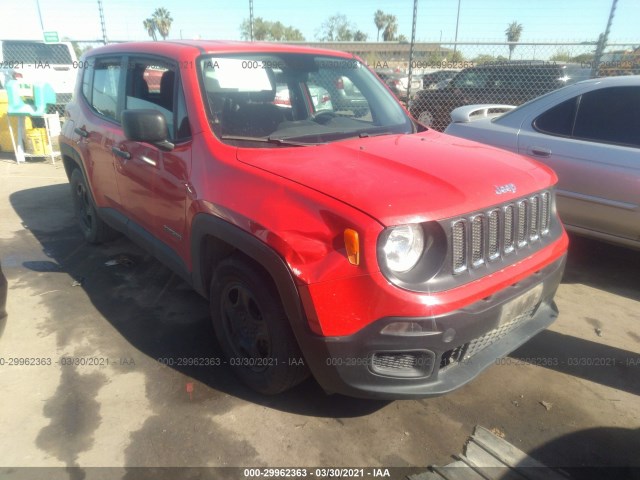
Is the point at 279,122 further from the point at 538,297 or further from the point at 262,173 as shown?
the point at 538,297

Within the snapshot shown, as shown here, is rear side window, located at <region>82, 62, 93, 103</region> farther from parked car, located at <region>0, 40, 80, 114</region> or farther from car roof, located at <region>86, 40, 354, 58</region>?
parked car, located at <region>0, 40, 80, 114</region>

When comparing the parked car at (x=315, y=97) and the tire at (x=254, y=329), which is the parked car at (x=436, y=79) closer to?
the parked car at (x=315, y=97)

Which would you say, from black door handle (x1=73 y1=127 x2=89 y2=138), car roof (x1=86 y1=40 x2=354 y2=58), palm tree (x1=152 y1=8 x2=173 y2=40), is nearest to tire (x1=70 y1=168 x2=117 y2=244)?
black door handle (x1=73 y1=127 x2=89 y2=138)

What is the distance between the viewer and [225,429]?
2445 millimetres

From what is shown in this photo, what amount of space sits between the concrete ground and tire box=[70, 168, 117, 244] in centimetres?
87

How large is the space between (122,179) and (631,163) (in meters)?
3.93

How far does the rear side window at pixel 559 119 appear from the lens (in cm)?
403

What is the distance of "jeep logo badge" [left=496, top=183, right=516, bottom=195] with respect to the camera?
2.23 m

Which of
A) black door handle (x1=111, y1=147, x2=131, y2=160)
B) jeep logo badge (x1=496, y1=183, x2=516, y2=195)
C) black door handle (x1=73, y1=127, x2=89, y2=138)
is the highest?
jeep logo badge (x1=496, y1=183, x2=516, y2=195)

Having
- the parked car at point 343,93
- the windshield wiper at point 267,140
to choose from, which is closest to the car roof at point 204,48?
the parked car at point 343,93

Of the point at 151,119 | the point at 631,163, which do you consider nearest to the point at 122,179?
the point at 151,119

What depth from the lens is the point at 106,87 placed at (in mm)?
4016

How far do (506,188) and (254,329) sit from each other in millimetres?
1516

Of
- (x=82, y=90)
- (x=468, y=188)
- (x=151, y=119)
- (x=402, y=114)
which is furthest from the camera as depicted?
(x=82, y=90)
